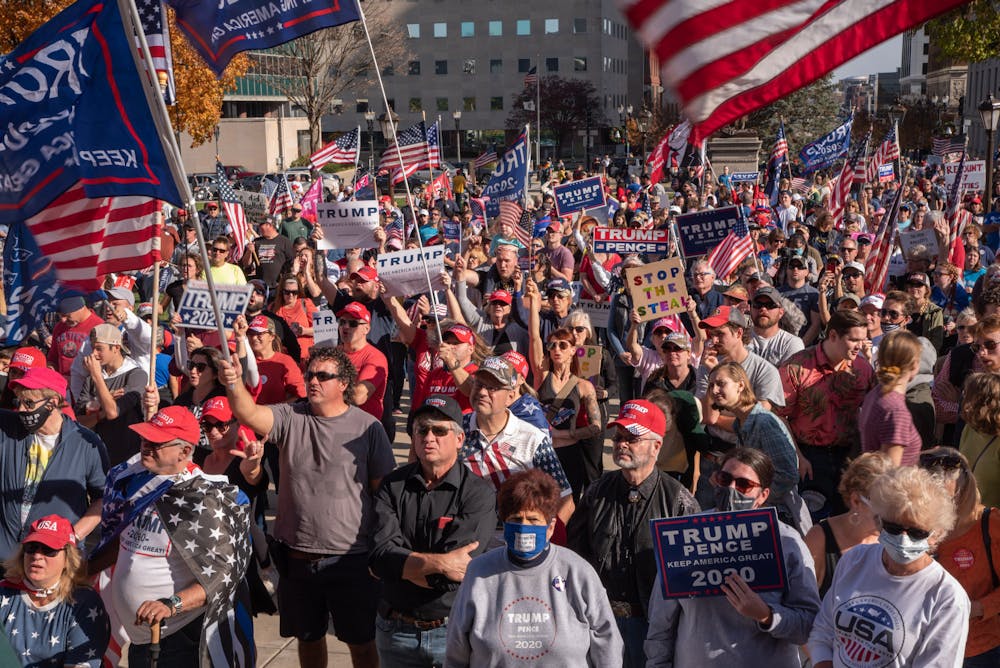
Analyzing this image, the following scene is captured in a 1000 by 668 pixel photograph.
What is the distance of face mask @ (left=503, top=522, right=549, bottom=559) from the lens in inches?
172

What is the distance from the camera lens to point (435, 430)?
17.3ft

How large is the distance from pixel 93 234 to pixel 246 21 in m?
2.18

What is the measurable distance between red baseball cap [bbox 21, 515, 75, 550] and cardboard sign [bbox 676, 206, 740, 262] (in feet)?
27.4

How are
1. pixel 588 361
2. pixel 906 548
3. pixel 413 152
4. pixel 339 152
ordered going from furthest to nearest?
pixel 339 152 < pixel 413 152 < pixel 588 361 < pixel 906 548

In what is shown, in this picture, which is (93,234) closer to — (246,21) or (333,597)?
(246,21)

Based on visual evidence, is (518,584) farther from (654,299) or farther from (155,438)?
(654,299)

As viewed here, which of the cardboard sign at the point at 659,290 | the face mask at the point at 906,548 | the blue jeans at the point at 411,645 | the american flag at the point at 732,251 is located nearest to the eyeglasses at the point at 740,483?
the face mask at the point at 906,548

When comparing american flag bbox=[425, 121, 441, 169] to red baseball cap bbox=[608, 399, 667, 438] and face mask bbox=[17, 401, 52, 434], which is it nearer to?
face mask bbox=[17, 401, 52, 434]

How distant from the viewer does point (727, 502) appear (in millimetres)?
4785

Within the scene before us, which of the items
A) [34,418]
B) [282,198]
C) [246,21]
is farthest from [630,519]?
[282,198]

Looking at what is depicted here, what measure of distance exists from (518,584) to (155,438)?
1.85m

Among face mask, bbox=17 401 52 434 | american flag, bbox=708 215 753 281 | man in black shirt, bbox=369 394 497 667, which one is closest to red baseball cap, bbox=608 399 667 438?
man in black shirt, bbox=369 394 497 667

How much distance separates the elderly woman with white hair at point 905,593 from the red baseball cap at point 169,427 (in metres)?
2.89

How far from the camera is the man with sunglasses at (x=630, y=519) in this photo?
197 inches
